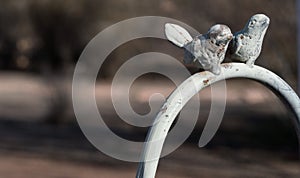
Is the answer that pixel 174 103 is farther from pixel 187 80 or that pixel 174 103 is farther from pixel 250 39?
pixel 250 39

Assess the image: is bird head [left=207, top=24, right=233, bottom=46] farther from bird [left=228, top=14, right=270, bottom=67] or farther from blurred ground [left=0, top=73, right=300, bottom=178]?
blurred ground [left=0, top=73, right=300, bottom=178]

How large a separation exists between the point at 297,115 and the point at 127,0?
533 inches

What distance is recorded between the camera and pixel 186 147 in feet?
39.2

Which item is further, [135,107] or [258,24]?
[135,107]

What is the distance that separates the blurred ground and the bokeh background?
1 cm

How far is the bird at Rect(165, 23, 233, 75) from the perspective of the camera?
2.68 m

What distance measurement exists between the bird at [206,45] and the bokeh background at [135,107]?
21.3ft

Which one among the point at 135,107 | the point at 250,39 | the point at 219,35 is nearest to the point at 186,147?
the point at 135,107

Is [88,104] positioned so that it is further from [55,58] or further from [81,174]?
[81,174]

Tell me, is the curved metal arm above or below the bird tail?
below

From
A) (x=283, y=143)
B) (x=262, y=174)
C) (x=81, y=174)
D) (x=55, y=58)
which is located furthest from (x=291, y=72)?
(x=55, y=58)

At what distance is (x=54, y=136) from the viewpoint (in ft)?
44.9

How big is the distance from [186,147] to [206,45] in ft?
30.5

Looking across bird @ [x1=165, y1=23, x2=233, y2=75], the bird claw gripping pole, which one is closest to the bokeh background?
the bird claw gripping pole
